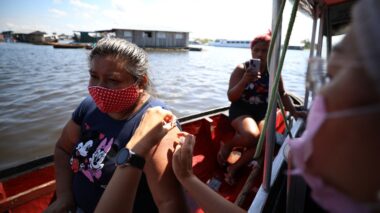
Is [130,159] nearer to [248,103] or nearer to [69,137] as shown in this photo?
[69,137]

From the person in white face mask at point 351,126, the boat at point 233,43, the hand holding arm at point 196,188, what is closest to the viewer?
the person in white face mask at point 351,126

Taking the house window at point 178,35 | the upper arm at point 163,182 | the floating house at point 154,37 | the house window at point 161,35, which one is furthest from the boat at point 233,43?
the upper arm at point 163,182

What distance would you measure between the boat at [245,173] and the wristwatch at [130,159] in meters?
0.62

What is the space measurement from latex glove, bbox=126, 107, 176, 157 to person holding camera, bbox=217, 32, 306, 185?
1.63m

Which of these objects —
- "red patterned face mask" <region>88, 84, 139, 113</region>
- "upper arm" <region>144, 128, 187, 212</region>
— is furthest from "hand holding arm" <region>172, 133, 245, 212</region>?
"red patterned face mask" <region>88, 84, 139, 113</region>

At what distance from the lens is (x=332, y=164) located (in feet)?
1.23

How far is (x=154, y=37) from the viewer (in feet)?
115

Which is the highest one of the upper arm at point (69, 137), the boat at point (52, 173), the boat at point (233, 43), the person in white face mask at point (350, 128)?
the person in white face mask at point (350, 128)

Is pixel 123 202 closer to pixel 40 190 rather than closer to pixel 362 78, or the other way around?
pixel 362 78

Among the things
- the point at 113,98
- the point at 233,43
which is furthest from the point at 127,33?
the point at 233,43

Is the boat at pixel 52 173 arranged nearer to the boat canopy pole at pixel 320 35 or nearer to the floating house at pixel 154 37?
the boat canopy pole at pixel 320 35

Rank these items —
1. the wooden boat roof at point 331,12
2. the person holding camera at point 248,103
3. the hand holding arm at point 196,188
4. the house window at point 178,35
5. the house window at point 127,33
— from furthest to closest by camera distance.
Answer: the house window at point 178,35 < the house window at point 127,33 < the person holding camera at point 248,103 < the wooden boat roof at point 331,12 < the hand holding arm at point 196,188

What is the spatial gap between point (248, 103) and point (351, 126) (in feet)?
9.06

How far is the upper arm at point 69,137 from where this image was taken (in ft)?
6.03
